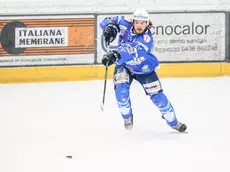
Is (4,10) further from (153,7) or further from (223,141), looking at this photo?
(223,141)

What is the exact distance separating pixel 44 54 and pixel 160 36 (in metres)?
1.47

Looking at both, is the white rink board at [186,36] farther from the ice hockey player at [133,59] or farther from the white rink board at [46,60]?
the ice hockey player at [133,59]

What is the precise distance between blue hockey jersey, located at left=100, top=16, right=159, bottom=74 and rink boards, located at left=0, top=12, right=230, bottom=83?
259cm

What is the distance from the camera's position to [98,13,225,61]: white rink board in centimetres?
748

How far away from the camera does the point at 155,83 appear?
474 centimetres

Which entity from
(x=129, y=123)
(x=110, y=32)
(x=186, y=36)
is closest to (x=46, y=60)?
(x=186, y=36)

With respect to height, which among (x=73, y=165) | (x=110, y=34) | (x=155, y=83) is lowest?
(x=73, y=165)

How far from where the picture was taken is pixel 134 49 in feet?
15.1

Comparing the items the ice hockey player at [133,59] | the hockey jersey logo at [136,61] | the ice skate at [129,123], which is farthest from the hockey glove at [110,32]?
the ice skate at [129,123]

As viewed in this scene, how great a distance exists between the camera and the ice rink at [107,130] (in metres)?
3.90

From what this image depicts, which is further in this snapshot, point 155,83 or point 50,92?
point 50,92

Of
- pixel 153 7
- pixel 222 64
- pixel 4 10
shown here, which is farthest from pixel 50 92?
pixel 222 64

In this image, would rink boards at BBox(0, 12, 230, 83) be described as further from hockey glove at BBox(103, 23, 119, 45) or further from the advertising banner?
hockey glove at BBox(103, 23, 119, 45)

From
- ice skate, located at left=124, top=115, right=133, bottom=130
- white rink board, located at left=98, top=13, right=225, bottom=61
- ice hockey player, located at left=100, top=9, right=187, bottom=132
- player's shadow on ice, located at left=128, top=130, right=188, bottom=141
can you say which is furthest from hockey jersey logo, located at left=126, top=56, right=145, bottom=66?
white rink board, located at left=98, top=13, right=225, bottom=61
